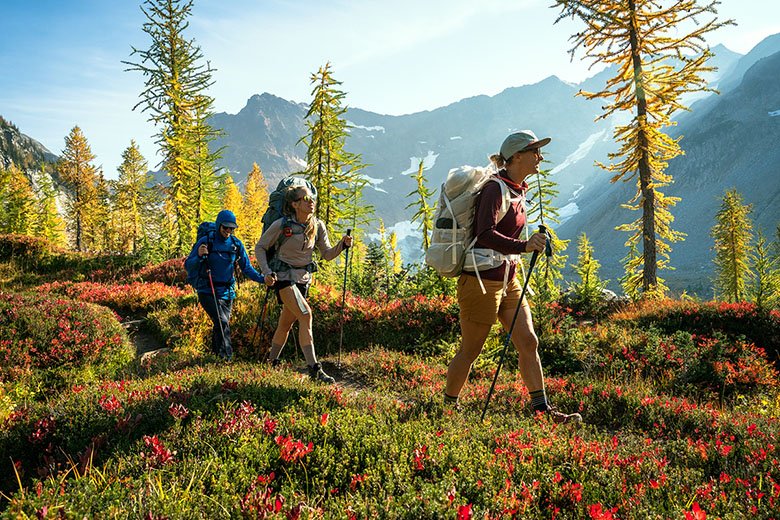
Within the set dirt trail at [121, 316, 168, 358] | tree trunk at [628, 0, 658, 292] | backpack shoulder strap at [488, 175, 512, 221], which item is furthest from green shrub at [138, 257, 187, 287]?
tree trunk at [628, 0, 658, 292]

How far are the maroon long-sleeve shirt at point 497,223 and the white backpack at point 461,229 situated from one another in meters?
0.06

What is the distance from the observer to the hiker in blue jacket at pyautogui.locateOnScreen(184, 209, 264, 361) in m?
6.66

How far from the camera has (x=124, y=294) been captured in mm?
12125

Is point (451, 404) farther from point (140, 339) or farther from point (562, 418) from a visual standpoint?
point (140, 339)

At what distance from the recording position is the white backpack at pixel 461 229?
13.0 feet

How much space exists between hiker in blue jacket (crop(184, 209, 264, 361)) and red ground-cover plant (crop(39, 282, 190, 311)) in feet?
18.9

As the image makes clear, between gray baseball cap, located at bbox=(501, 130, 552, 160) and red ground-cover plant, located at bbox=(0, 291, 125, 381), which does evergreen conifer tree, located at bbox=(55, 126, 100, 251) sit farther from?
gray baseball cap, located at bbox=(501, 130, 552, 160)

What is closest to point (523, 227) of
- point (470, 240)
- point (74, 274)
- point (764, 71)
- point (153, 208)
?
point (470, 240)

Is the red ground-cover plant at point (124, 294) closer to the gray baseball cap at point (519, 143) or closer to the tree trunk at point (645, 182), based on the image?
the gray baseball cap at point (519, 143)

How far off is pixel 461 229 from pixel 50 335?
7622 mm

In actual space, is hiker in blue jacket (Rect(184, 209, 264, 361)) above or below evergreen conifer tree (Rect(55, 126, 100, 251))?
below

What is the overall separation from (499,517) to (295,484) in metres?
1.32

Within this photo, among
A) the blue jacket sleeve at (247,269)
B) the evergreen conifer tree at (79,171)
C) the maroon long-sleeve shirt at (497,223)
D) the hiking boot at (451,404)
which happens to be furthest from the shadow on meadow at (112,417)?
the evergreen conifer tree at (79,171)

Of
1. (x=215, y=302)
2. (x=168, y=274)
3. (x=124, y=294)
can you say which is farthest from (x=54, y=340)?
(x=168, y=274)
